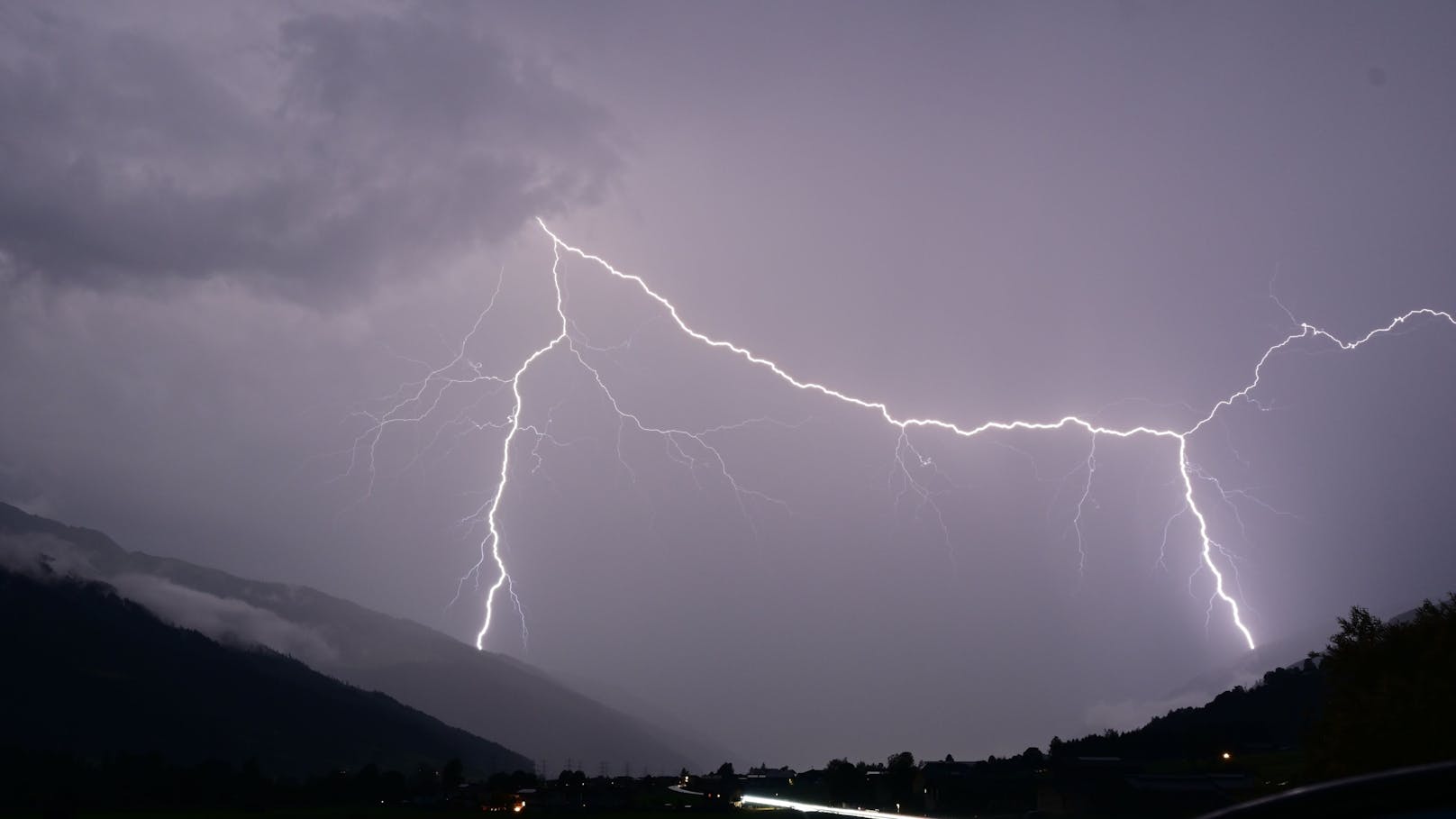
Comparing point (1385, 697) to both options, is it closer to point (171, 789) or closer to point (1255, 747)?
point (1255, 747)

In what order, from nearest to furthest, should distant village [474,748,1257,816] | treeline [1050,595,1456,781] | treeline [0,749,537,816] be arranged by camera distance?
treeline [1050,595,1456,781] → distant village [474,748,1257,816] → treeline [0,749,537,816]

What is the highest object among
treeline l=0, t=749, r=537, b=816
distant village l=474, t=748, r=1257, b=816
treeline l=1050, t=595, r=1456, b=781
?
treeline l=1050, t=595, r=1456, b=781

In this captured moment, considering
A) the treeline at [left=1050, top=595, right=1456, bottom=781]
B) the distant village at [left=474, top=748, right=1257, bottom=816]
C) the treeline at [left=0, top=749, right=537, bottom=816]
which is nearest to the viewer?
the treeline at [left=1050, top=595, right=1456, bottom=781]

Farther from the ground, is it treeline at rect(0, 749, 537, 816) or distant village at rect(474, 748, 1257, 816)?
distant village at rect(474, 748, 1257, 816)

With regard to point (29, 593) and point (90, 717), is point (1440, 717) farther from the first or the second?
point (29, 593)

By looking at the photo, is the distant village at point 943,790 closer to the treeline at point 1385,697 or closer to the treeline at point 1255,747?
the treeline at point 1255,747

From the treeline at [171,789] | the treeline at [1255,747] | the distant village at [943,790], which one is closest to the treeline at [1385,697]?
the treeline at [1255,747]

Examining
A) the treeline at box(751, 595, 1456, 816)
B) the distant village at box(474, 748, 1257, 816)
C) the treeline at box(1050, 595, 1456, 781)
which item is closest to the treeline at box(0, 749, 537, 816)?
the distant village at box(474, 748, 1257, 816)

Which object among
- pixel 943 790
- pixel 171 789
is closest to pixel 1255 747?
pixel 943 790

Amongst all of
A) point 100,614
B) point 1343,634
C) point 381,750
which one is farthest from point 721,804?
point 100,614

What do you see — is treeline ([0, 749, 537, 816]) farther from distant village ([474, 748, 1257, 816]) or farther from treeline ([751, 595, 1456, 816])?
treeline ([751, 595, 1456, 816])
